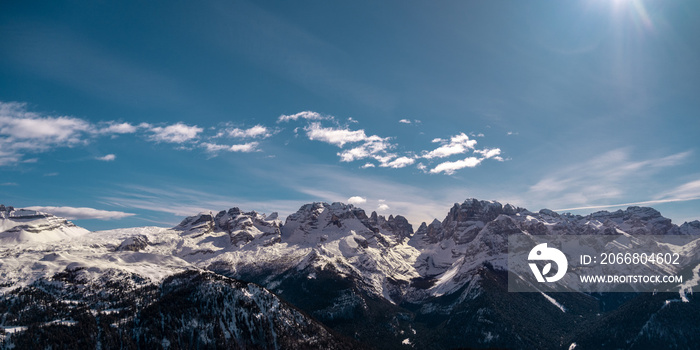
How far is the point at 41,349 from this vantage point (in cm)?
19925

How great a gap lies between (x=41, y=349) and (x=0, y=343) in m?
20.2

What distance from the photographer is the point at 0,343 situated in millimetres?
196000
